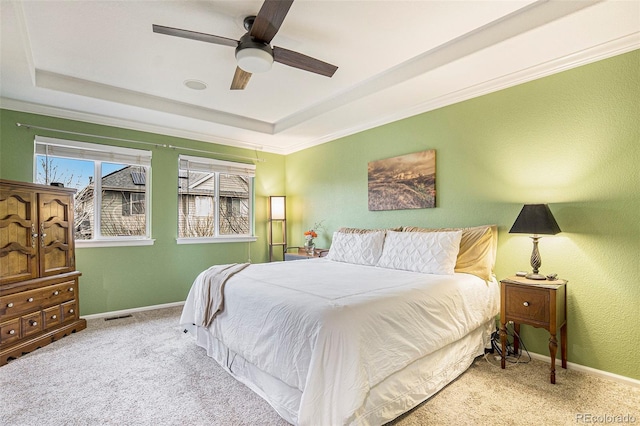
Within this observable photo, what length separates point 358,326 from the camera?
5.68 ft

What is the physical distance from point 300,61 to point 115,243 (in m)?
3.32

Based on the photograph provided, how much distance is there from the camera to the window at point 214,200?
4.80 m

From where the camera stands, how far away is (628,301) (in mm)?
2379

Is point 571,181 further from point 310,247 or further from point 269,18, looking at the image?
point 310,247

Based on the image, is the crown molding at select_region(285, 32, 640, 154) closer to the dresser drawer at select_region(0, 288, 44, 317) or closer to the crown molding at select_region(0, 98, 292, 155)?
the crown molding at select_region(0, 98, 292, 155)

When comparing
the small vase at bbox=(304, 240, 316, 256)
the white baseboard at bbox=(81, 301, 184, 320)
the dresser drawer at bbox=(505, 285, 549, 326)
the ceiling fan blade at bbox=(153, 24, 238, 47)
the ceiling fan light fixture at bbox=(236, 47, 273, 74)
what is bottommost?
the white baseboard at bbox=(81, 301, 184, 320)

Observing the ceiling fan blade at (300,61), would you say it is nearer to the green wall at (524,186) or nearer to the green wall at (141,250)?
the green wall at (524,186)

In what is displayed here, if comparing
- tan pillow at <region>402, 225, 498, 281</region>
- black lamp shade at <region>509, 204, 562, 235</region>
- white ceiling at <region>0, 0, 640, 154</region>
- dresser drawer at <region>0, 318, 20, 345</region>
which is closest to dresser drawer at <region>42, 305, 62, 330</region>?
dresser drawer at <region>0, 318, 20, 345</region>

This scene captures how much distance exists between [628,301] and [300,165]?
433 cm

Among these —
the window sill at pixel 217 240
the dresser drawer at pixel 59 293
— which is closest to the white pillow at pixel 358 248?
the window sill at pixel 217 240

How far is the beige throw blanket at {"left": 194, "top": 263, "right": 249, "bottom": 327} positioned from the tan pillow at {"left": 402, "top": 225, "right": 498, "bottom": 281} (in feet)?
6.57

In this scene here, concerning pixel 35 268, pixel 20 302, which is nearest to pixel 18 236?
pixel 35 268

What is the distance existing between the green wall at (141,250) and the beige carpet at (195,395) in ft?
3.90

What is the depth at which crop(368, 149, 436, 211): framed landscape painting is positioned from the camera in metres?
3.61
